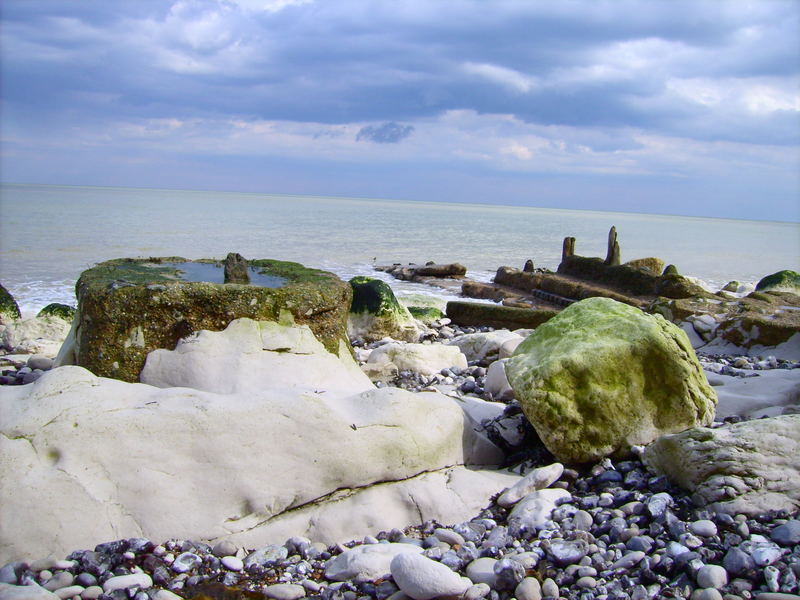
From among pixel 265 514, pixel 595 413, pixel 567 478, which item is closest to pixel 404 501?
pixel 265 514

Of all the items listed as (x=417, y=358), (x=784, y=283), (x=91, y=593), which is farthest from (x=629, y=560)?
(x=784, y=283)

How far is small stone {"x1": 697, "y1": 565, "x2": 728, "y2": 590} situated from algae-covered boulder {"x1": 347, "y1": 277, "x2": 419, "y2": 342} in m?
7.53

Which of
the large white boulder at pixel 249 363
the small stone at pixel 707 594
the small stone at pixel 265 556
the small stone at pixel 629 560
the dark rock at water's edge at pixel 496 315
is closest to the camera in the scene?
the small stone at pixel 707 594

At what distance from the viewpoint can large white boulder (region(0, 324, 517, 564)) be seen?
11.4ft

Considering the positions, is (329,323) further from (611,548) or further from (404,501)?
(611,548)

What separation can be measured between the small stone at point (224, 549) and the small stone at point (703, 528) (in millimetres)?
2435

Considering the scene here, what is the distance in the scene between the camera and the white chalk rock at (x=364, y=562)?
126 inches

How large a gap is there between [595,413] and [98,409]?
10.8 feet

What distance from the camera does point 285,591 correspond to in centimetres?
311

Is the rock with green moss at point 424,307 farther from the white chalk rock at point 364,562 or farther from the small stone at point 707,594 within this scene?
the small stone at point 707,594

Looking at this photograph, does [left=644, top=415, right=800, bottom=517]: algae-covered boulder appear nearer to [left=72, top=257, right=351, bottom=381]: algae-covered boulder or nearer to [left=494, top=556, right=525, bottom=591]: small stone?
[left=494, top=556, right=525, bottom=591]: small stone

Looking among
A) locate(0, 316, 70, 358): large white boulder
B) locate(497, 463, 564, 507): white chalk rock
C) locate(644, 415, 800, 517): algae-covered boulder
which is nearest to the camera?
locate(644, 415, 800, 517): algae-covered boulder

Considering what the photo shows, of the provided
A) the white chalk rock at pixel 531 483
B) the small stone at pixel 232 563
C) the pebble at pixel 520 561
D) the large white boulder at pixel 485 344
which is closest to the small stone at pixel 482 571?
the pebble at pixel 520 561

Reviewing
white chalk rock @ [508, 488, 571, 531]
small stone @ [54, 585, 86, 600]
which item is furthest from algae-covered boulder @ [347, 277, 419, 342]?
small stone @ [54, 585, 86, 600]
